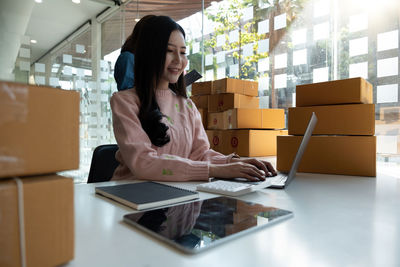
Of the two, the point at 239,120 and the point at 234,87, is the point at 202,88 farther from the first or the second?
the point at 239,120

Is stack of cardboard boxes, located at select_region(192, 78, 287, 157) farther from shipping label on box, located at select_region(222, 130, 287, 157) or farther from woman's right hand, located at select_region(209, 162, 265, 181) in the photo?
woman's right hand, located at select_region(209, 162, 265, 181)

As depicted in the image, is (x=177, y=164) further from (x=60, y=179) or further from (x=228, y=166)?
(x=60, y=179)

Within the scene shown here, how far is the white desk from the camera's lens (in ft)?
1.04

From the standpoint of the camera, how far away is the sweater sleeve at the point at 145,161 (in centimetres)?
85

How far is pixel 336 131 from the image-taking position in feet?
3.59

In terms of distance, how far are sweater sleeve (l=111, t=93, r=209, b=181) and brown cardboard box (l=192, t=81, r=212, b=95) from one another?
3.70 feet

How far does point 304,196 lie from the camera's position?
26.3 inches

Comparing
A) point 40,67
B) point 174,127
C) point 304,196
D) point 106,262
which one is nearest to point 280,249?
point 106,262

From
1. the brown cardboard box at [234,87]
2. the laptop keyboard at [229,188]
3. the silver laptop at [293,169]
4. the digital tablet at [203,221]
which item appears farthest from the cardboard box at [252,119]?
the digital tablet at [203,221]

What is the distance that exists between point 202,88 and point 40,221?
73.4 inches

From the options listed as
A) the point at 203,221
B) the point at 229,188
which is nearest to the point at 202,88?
the point at 229,188

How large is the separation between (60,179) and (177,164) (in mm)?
592

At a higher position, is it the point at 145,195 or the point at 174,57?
the point at 174,57

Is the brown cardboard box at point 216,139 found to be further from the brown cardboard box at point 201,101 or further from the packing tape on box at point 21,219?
the packing tape on box at point 21,219
